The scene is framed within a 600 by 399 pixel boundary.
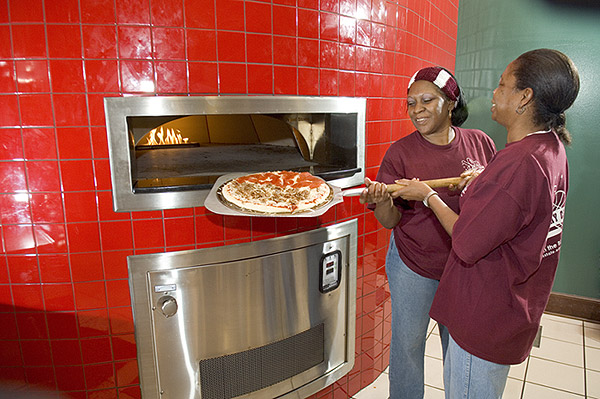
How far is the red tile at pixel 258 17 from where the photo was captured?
180 cm

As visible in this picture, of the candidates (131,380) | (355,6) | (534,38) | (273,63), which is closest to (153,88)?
(273,63)

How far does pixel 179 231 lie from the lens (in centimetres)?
180

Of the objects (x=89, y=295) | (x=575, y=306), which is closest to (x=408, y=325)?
(x=89, y=295)

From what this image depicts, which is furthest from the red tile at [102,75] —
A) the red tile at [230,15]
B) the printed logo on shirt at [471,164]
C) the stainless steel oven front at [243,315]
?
the printed logo on shirt at [471,164]

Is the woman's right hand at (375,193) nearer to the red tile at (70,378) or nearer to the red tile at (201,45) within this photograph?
the red tile at (201,45)

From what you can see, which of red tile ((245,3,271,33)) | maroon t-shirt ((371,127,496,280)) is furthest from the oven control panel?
red tile ((245,3,271,33))

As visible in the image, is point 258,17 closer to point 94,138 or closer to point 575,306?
point 94,138

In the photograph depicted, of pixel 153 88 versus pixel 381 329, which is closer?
pixel 153 88

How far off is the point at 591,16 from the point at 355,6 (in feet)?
7.26

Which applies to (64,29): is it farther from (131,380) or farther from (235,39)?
(131,380)

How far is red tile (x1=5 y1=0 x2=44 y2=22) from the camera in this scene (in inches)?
60.6

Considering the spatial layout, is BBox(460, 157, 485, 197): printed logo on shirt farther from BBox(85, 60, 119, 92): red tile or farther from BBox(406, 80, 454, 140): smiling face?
BBox(85, 60, 119, 92): red tile

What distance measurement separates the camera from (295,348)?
2158 millimetres

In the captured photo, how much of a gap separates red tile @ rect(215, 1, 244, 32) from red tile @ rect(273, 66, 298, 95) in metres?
0.25
